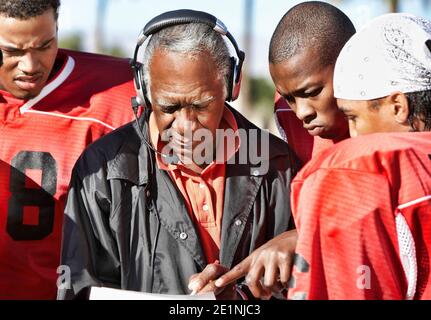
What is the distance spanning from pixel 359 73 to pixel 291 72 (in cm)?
74

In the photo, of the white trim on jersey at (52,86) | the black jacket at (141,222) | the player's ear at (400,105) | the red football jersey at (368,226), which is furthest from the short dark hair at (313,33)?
the red football jersey at (368,226)

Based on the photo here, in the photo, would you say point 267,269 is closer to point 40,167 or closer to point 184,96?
point 184,96

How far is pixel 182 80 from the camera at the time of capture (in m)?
3.38

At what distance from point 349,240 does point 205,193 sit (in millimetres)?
981

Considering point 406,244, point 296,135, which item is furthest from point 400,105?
point 296,135

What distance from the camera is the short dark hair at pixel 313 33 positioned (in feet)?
12.1

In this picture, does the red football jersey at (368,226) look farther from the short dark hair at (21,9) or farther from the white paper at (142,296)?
the short dark hair at (21,9)

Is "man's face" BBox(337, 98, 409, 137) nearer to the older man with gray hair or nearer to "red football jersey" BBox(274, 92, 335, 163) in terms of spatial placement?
the older man with gray hair

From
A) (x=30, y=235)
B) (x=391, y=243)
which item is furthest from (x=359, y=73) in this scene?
(x=30, y=235)

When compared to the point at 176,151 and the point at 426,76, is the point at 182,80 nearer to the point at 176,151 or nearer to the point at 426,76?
the point at 176,151

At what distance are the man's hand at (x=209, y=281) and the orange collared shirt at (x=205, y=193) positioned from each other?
23 centimetres

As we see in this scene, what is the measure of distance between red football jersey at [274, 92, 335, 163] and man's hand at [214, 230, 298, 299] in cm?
83

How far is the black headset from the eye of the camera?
3.40 meters
